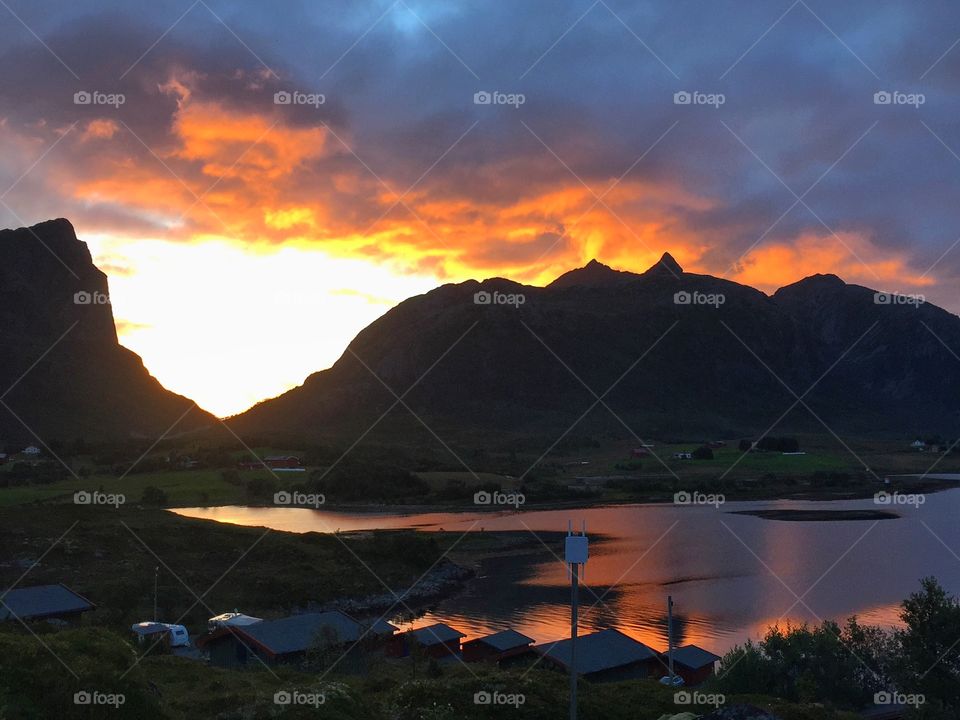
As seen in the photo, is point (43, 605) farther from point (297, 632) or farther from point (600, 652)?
point (600, 652)

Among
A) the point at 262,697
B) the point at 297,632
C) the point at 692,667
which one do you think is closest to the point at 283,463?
the point at 297,632

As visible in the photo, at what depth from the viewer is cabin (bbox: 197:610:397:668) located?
37.2 metres

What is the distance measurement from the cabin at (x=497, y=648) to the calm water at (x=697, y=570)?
7.40m

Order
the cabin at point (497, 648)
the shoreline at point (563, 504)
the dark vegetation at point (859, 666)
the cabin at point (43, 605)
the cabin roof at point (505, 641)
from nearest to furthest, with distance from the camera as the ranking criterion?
the dark vegetation at point (859, 666) → the cabin at point (497, 648) → the cabin roof at point (505, 641) → the cabin at point (43, 605) → the shoreline at point (563, 504)

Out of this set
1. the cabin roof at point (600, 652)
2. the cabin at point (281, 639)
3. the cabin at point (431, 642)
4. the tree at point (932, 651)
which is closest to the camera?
the tree at point (932, 651)

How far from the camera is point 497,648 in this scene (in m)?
40.8

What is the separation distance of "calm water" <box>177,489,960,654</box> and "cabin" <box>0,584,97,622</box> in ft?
71.2

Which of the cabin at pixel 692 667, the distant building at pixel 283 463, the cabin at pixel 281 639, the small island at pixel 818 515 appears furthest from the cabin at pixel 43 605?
the distant building at pixel 283 463

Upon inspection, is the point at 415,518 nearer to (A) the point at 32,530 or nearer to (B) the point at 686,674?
(A) the point at 32,530

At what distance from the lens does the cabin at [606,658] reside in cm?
3453

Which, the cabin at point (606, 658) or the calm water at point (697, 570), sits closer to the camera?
the cabin at point (606, 658)

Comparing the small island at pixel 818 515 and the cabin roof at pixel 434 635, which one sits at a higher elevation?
the small island at pixel 818 515

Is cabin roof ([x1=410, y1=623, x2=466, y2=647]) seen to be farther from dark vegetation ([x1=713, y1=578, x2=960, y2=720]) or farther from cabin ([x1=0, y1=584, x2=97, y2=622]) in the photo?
cabin ([x1=0, y1=584, x2=97, y2=622])

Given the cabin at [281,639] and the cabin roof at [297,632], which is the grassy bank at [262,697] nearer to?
the cabin at [281,639]
